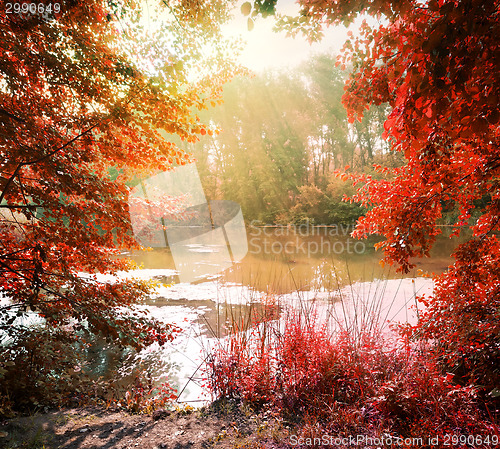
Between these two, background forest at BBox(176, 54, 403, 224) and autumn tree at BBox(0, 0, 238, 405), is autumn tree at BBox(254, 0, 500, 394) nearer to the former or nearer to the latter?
autumn tree at BBox(0, 0, 238, 405)

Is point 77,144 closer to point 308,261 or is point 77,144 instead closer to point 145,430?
point 145,430

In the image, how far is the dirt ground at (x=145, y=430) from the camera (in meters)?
2.54

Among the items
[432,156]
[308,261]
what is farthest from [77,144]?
[308,261]

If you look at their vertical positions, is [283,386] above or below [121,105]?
below

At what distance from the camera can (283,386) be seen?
3395 mm

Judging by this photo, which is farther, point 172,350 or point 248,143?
point 248,143

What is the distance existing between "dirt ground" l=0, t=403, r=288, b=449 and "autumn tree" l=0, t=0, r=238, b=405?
2.43 ft

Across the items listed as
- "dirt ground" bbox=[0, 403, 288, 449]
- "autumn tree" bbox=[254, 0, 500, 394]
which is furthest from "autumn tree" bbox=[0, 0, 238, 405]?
"autumn tree" bbox=[254, 0, 500, 394]

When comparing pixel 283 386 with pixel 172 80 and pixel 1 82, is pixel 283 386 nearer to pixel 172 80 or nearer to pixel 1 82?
pixel 172 80

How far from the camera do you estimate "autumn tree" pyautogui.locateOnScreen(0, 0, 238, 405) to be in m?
2.79

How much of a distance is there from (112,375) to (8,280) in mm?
2224

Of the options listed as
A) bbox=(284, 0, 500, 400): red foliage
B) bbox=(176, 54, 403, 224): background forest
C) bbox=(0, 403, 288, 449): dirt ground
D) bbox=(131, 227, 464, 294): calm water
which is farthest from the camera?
bbox=(176, 54, 403, 224): background forest

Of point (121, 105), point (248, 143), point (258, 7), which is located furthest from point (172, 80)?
point (248, 143)

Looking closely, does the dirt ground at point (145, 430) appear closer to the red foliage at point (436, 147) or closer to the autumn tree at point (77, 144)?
the autumn tree at point (77, 144)
